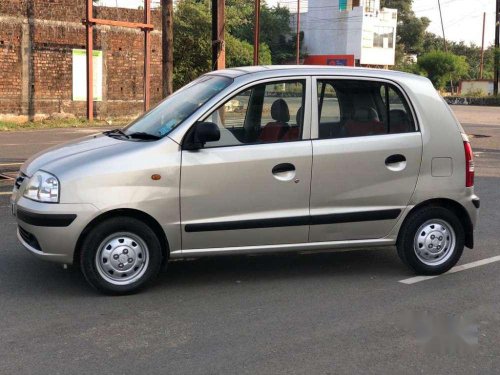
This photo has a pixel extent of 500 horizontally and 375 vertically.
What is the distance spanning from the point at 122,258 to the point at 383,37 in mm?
77100

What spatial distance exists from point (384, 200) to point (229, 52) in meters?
43.0

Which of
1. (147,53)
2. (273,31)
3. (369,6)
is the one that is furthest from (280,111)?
(273,31)

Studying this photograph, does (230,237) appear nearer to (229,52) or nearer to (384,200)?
(384,200)

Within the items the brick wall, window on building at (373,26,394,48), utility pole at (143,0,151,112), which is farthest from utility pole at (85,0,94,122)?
window on building at (373,26,394,48)

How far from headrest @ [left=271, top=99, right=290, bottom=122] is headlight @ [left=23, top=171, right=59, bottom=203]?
192 cm

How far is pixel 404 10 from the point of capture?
330 feet

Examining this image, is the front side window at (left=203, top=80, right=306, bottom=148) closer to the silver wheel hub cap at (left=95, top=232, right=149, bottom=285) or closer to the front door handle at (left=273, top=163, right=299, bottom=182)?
the front door handle at (left=273, top=163, right=299, bottom=182)

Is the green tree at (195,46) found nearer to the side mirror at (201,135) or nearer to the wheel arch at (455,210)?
the wheel arch at (455,210)

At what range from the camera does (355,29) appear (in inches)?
2995

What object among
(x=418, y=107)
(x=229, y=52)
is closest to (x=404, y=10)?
(x=229, y=52)

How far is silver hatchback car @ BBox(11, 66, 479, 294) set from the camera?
499cm

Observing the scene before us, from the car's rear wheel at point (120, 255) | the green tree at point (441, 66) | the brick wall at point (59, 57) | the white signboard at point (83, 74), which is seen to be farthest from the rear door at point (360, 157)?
the green tree at point (441, 66)

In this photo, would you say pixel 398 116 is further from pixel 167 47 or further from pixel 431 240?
pixel 167 47

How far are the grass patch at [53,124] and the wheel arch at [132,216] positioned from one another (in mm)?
18726
